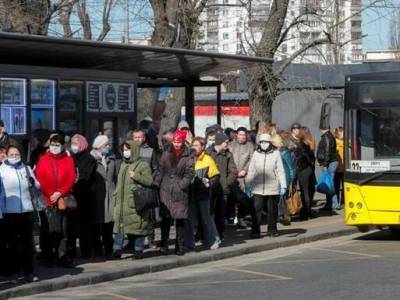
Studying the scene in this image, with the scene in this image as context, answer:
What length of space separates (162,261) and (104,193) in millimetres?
1253

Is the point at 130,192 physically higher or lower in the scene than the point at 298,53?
lower

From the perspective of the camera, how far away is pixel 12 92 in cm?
1538

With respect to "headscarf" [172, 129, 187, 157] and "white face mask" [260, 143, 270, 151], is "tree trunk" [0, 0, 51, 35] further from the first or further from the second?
"headscarf" [172, 129, 187, 157]

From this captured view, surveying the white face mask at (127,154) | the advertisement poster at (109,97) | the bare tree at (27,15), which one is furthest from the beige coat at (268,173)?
the bare tree at (27,15)

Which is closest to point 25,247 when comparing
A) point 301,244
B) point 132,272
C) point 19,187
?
point 19,187

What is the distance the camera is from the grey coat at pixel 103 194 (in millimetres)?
12930

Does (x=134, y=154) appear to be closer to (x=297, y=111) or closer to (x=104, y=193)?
(x=104, y=193)

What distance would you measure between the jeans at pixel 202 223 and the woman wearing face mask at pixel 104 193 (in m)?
1.30

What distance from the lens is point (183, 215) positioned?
522 inches

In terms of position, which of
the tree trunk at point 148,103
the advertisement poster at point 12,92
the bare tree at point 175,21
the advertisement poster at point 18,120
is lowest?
the advertisement poster at point 18,120

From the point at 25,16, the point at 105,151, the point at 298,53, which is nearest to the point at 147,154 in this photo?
the point at 105,151

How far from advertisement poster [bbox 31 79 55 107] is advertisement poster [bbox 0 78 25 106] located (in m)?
0.21

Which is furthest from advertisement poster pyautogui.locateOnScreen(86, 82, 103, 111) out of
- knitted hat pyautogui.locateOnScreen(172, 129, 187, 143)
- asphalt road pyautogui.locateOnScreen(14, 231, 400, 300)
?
asphalt road pyautogui.locateOnScreen(14, 231, 400, 300)

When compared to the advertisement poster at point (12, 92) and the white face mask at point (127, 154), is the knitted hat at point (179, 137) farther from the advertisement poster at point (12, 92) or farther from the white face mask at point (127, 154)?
the advertisement poster at point (12, 92)
